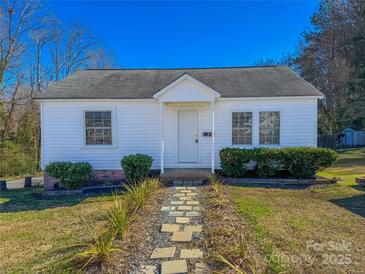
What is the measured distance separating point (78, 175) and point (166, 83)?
211 inches

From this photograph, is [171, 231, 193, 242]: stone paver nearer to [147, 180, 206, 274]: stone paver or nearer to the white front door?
[147, 180, 206, 274]: stone paver

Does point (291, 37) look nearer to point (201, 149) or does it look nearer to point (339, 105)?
point (339, 105)

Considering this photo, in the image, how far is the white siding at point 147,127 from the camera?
10.3 meters

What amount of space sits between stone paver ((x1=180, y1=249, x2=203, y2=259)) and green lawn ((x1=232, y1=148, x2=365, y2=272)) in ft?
3.11

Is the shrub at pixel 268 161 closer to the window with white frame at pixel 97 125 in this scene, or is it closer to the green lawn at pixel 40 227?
the green lawn at pixel 40 227

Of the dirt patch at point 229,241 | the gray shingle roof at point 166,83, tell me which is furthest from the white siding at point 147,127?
the dirt patch at point 229,241

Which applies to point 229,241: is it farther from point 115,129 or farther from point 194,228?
point 115,129

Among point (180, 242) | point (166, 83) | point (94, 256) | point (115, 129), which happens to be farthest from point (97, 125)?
point (94, 256)

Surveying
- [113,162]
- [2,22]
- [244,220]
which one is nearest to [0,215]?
[113,162]

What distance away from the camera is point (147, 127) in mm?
10602

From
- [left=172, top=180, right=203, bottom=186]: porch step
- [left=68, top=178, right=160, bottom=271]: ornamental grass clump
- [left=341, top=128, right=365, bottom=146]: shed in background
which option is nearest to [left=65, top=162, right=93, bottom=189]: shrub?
[left=172, top=180, right=203, bottom=186]: porch step

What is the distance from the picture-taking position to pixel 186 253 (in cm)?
379

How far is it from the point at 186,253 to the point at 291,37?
28.2m

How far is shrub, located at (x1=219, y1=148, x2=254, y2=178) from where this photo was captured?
9.36 metres
